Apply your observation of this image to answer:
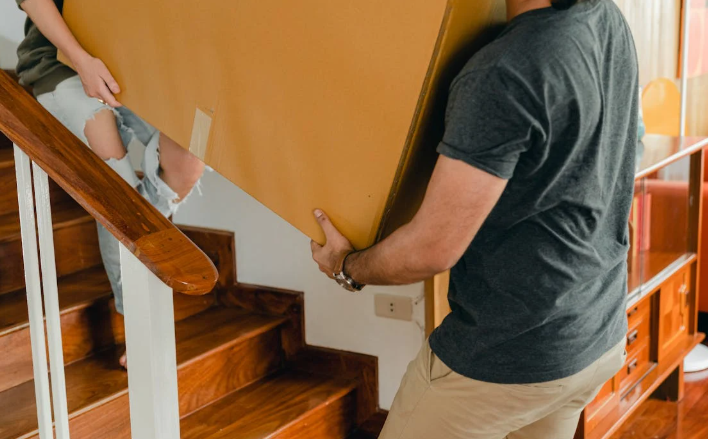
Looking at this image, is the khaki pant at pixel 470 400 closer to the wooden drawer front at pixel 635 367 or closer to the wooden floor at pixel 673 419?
the wooden drawer front at pixel 635 367

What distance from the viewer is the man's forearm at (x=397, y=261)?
1.08 meters

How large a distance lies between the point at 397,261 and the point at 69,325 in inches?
47.8

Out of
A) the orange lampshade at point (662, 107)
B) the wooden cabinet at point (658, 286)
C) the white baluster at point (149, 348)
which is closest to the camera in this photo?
the white baluster at point (149, 348)

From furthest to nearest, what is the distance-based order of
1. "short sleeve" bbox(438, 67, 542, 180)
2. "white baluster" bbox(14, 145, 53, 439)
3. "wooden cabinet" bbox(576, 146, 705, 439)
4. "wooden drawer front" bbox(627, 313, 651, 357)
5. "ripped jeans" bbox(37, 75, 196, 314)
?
"wooden drawer front" bbox(627, 313, 651, 357)
"wooden cabinet" bbox(576, 146, 705, 439)
"ripped jeans" bbox(37, 75, 196, 314)
"white baluster" bbox(14, 145, 53, 439)
"short sleeve" bbox(438, 67, 542, 180)

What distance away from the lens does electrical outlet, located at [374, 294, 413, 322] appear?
6.83 feet

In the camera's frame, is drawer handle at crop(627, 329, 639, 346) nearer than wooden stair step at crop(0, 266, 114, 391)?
No

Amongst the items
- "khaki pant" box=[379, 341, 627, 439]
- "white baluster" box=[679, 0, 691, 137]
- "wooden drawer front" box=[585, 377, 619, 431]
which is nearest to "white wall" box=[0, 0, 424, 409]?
"wooden drawer front" box=[585, 377, 619, 431]

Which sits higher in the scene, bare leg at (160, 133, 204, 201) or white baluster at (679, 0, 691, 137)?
white baluster at (679, 0, 691, 137)

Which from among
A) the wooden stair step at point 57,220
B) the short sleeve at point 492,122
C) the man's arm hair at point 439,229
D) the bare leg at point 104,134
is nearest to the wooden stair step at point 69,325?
the wooden stair step at point 57,220

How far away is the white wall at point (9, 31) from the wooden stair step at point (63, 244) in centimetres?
65

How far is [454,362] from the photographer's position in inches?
45.9

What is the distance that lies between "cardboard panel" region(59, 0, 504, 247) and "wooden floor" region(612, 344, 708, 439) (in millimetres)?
1641

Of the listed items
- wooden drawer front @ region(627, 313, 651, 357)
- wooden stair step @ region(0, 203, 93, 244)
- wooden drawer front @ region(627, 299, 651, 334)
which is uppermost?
wooden stair step @ region(0, 203, 93, 244)

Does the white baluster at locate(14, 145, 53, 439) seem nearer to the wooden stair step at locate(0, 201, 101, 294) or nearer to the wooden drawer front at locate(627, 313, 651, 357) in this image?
the wooden stair step at locate(0, 201, 101, 294)
